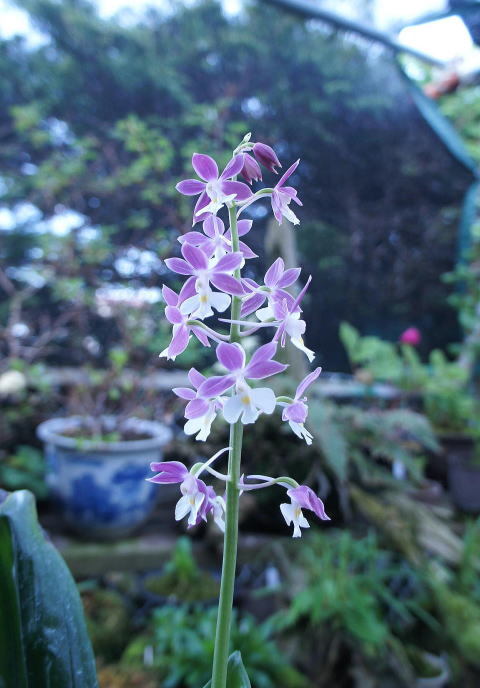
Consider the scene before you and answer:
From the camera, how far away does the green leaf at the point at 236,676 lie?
0.31 meters

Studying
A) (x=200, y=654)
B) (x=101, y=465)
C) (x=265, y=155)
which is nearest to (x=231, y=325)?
(x=265, y=155)

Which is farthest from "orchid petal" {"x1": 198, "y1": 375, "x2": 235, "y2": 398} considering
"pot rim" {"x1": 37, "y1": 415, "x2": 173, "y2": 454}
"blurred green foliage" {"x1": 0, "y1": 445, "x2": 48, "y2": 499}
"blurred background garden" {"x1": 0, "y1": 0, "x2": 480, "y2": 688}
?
"blurred green foliage" {"x1": 0, "y1": 445, "x2": 48, "y2": 499}

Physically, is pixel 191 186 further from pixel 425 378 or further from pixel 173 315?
pixel 425 378

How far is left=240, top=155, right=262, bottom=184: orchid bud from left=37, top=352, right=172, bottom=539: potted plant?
1.29 metres

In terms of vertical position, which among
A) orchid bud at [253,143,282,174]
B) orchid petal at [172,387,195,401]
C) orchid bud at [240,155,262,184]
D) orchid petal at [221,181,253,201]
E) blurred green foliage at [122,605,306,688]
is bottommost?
blurred green foliage at [122,605,306,688]

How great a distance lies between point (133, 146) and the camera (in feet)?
6.75

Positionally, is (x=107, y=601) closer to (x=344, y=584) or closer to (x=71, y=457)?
(x=71, y=457)

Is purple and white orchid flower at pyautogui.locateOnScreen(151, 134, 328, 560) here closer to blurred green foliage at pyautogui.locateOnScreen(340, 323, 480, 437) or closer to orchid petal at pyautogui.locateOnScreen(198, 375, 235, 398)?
orchid petal at pyautogui.locateOnScreen(198, 375, 235, 398)

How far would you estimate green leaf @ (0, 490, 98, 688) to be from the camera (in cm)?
32

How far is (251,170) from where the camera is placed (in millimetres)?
347

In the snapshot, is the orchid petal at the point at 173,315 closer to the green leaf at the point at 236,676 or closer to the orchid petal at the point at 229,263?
the orchid petal at the point at 229,263

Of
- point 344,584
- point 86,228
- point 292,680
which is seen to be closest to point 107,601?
point 292,680

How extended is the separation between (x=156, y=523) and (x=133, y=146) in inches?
58.4

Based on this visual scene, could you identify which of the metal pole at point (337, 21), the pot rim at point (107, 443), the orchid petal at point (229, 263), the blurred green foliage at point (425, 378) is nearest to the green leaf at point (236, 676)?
the orchid petal at point (229, 263)
